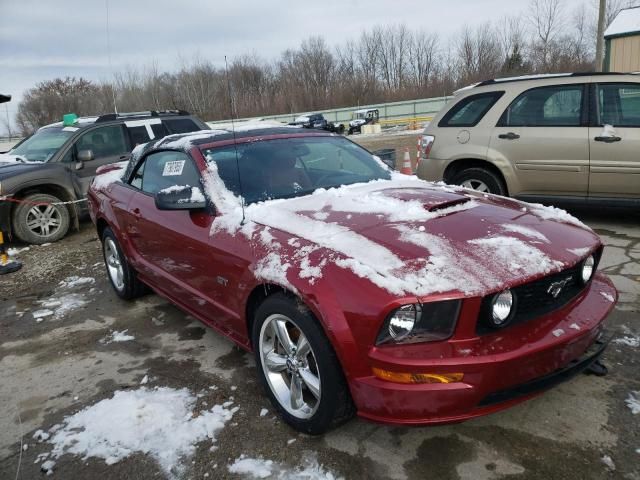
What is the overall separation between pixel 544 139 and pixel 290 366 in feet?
14.6

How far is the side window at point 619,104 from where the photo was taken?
5.26m

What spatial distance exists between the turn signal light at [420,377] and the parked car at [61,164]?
6.58m

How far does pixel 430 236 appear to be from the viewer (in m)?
2.42

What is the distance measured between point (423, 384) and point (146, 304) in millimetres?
3328

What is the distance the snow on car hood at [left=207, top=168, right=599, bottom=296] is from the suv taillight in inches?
132

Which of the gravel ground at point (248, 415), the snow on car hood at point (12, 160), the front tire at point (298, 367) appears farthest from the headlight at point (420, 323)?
the snow on car hood at point (12, 160)

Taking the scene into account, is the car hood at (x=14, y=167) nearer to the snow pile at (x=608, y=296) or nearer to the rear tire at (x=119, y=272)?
the rear tire at (x=119, y=272)

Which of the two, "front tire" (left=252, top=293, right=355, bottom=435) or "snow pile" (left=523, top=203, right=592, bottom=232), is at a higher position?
"snow pile" (left=523, top=203, right=592, bottom=232)

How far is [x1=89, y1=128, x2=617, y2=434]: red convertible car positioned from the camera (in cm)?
203

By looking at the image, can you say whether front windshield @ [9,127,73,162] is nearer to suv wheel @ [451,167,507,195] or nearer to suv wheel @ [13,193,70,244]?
suv wheel @ [13,193,70,244]

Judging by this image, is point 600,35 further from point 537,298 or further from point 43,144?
point 537,298

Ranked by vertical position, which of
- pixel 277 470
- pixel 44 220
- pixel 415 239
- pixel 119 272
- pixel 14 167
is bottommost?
pixel 277 470

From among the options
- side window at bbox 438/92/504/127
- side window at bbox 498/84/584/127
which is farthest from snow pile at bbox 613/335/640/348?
side window at bbox 438/92/504/127

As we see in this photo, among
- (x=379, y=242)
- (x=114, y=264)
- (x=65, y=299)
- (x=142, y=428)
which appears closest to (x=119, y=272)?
(x=114, y=264)
